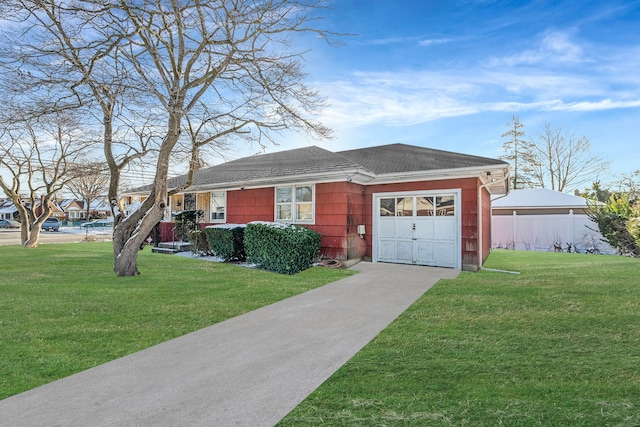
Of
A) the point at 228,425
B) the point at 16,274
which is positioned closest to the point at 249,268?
the point at 16,274

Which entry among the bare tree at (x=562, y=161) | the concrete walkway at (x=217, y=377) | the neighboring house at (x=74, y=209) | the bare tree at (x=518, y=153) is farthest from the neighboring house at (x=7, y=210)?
the bare tree at (x=562, y=161)

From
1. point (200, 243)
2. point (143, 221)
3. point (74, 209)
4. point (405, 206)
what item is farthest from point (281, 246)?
point (74, 209)

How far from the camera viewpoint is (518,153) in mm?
30281

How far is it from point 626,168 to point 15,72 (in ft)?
114

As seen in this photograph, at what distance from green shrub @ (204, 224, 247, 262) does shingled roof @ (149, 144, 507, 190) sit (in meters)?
1.95

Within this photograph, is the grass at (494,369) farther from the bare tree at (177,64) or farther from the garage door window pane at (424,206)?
the bare tree at (177,64)

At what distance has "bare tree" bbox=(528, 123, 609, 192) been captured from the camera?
1112 inches

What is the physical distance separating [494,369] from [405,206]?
7406 mm

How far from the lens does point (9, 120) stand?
328 inches

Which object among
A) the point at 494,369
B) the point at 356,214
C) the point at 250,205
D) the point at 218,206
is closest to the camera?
the point at 494,369

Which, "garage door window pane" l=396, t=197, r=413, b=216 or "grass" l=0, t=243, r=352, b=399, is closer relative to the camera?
"grass" l=0, t=243, r=352, b=399

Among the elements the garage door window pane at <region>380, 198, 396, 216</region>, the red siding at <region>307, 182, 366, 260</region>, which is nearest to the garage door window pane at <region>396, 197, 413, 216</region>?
the garage door window pane at <region>380, 198, 396, 216</region>

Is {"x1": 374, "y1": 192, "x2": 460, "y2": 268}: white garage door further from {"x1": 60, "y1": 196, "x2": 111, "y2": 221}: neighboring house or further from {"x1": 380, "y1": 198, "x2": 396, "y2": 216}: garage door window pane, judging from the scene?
{"x1": 60, "y1": 196, "x2": 111, "y2": 221}: neighboring house

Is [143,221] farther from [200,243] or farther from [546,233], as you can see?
[546,233]
